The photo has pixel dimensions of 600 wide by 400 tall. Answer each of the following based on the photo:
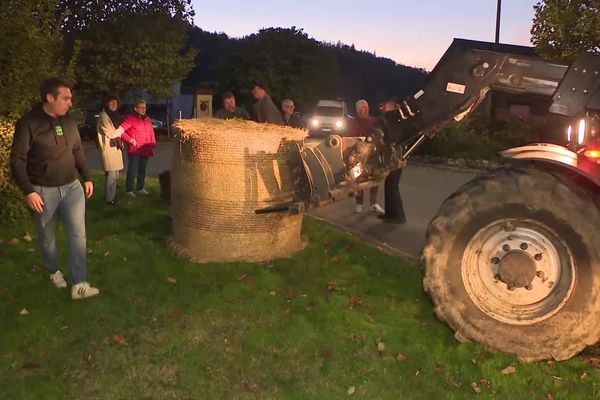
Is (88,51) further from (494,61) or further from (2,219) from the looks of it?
(494,61)

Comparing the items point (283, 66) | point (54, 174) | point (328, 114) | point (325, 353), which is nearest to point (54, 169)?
point (54, 174)

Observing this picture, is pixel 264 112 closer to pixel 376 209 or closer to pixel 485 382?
pixel 376 209

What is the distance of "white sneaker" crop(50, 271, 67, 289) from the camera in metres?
6.05

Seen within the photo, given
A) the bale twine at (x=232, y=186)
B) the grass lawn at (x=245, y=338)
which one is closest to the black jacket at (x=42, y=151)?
the grass lawn at (x=245, y=338)

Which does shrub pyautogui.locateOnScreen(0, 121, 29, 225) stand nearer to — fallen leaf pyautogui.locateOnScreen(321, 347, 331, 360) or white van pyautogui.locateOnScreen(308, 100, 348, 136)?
fallen leaf pyautogui.locateOnScreen(321, 347, 331, 360)

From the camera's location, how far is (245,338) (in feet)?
16.4

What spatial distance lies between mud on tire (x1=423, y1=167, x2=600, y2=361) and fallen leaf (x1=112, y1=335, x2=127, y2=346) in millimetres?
2292

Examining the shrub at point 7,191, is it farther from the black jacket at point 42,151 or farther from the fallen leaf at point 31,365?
the fallen leaf at point 31,365

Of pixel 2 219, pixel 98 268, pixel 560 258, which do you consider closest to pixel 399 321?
pixel 560 258

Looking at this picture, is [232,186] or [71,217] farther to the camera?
[232,186]

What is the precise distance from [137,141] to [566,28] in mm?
7691

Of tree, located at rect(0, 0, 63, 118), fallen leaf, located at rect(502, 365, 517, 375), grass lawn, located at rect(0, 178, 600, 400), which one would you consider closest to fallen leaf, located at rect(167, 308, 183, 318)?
grass lawn, located at rect(0, 178, 600, 400)

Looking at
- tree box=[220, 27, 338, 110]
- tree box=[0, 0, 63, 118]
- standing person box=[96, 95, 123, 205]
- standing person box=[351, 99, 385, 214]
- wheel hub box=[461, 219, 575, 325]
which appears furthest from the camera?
tree box=[220, 27, 338, 110]

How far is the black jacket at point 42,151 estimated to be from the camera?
5.45m
